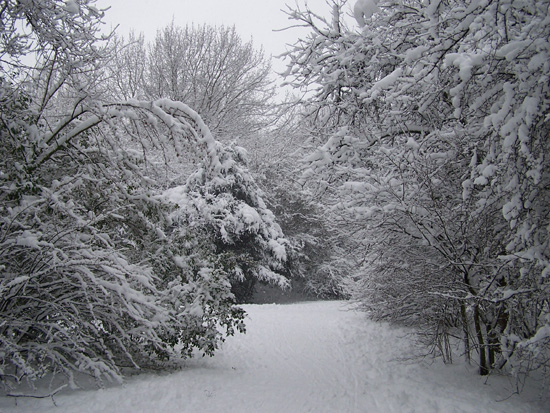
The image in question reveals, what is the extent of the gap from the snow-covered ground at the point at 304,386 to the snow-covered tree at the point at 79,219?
1.04 feet

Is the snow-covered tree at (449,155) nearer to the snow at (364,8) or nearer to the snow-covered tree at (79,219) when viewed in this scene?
the snow at (364,8)

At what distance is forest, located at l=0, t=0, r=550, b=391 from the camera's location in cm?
351

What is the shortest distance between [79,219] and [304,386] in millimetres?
3399

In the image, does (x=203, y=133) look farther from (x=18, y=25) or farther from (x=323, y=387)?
(x=323, y=387)

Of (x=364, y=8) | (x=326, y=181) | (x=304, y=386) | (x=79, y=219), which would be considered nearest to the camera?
(x=79, y=219)

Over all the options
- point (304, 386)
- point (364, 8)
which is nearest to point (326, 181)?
point (364, 8)

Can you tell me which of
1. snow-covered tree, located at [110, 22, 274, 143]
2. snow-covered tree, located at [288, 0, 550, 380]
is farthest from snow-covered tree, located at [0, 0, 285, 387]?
snow-covered tree, located at [110, 22, 274, 143]

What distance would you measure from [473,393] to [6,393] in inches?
191

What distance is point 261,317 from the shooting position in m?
10.4

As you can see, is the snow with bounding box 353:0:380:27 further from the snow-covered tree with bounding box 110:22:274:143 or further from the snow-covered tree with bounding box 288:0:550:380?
the snow-covered tree with bounding box 110:22:274:143

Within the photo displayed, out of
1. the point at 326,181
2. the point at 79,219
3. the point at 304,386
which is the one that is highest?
the point at 326,181

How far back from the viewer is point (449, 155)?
16.3ft

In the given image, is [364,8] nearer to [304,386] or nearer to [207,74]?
[304,386]

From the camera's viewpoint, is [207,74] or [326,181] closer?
[326,181]
